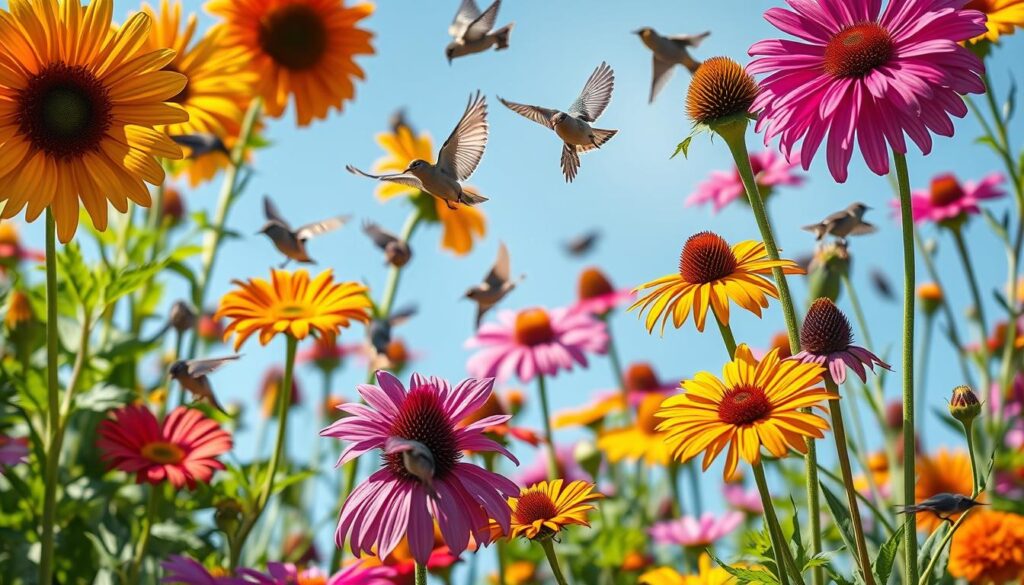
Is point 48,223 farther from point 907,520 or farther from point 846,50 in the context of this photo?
point 907,520

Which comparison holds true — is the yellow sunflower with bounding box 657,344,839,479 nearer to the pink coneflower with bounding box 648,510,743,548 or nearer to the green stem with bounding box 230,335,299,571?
the green stem with bounding box 230,335,299,571

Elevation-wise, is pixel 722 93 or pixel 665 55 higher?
pixel 665 55

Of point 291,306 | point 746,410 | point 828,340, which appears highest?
point 291,306

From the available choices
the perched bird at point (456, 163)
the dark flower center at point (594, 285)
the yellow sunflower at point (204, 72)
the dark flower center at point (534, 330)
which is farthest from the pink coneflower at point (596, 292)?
the perched bird at point (456, 163)

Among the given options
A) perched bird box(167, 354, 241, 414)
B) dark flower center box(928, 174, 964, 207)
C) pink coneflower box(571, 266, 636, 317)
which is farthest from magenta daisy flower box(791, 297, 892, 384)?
pink coneflower box(571, 266, 636, 317)

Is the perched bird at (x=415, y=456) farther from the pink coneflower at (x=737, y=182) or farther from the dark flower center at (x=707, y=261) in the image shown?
the pink coneflower at (x=737, y=182)

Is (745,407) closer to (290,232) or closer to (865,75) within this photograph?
(865,75)

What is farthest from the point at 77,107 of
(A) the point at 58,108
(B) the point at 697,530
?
(B) the point at 697,530
